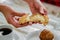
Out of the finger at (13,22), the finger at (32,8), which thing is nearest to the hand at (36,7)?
the finger at (32,8)

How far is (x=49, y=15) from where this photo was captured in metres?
0.81

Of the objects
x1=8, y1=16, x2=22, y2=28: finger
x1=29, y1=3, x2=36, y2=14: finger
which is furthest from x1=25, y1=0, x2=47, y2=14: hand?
x1=8, y1=16, x2=22, y2=28: finger

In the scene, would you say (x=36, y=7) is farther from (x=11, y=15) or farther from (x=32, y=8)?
(x=11, y=15)

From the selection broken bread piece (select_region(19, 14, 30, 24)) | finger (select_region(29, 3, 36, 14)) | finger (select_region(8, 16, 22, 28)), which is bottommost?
finger (select_region(8, 16, 22, 28))

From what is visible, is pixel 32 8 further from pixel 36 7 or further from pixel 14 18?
pixel 14 18

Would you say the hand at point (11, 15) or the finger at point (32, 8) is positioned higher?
the finger at point (32, 8)

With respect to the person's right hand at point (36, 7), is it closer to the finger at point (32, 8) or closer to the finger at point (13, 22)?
the finger at point (32, 8)

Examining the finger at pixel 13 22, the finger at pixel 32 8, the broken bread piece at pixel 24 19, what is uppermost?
the finger at pixel 32 8

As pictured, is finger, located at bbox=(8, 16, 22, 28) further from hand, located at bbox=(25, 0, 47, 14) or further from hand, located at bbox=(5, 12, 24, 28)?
hand, located at bbox=(25, 0, 47, 14)

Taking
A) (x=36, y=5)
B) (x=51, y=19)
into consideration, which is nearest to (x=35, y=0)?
(x=36, y=5)

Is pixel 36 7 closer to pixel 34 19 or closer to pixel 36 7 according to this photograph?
pixel 36 7

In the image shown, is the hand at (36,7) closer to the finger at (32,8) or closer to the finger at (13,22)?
the finger at (32,8)

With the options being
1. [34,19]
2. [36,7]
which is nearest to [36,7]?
[36,7]

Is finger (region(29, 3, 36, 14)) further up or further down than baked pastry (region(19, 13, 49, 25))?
further up
